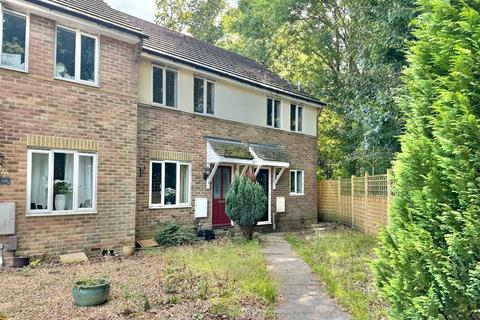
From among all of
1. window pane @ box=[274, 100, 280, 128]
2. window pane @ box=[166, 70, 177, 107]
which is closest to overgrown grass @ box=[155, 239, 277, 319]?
window pane @ box=[166, 70, 177, 107]

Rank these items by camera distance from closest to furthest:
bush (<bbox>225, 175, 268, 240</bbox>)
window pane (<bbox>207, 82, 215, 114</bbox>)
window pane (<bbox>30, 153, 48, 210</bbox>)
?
window pane (<bbox>30, 153, 48, 210</bbox>), bush (<bbox>225, 175, 268, 240</bbox>), window pane (<bbox>207, 82, 215, 114</bbox>)

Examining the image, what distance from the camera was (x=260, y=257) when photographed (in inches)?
369

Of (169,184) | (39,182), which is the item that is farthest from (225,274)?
(169,184)

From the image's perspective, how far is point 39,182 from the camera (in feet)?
30.0

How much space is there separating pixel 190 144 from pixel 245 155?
8.04ft

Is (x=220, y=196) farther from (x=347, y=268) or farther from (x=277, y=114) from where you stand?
(x=347, y=268)

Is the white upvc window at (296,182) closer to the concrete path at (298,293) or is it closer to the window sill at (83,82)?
the concrete path at (298,293)

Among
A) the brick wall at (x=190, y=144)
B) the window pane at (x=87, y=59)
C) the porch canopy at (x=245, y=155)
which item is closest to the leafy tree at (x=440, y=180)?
the window pane at (x=87, y=59)

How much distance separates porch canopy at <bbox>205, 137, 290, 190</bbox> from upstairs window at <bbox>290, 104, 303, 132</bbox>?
5.86 ft

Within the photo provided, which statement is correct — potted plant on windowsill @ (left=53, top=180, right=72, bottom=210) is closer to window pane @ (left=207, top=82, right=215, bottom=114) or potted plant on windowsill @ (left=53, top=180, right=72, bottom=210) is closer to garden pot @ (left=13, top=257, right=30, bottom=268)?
garden pot @ (left=13, top=257, right=30, bottom=268)

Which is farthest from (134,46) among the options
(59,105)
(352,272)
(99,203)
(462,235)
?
(462,235)

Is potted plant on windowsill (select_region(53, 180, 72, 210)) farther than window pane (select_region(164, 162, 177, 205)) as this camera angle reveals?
No

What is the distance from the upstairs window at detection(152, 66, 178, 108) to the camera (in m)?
12.5

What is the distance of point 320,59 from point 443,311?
81.0ft
